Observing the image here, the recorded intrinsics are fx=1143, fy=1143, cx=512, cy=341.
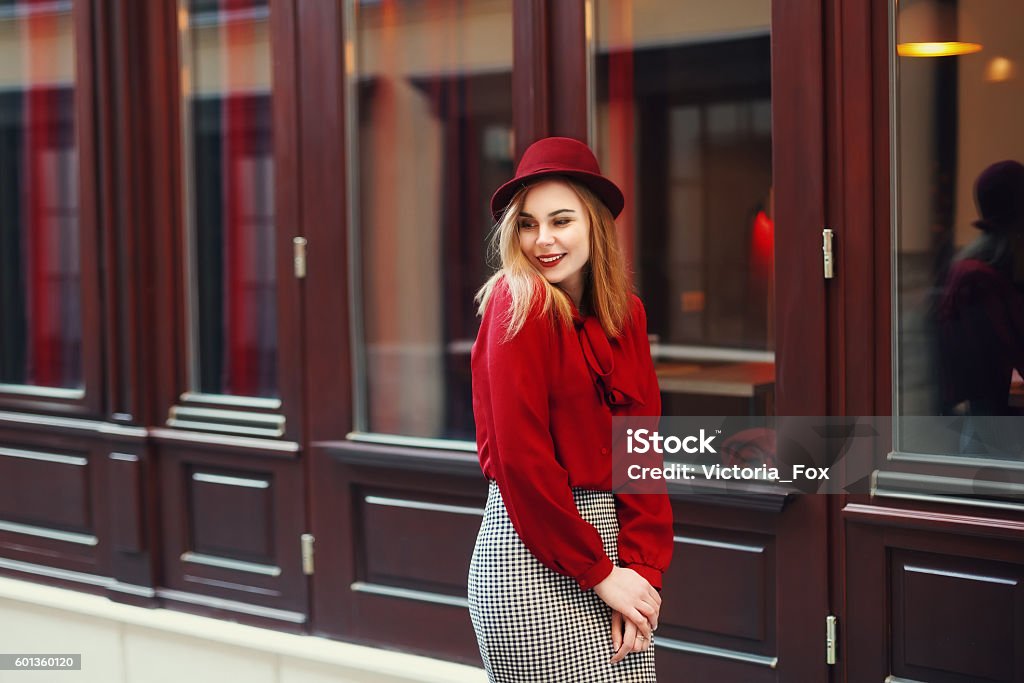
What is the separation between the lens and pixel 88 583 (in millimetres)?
4434

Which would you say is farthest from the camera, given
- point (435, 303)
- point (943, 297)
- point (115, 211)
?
point (115, 211)

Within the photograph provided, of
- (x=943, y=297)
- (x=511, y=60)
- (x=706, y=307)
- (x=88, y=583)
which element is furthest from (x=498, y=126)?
(x=706, y=307)

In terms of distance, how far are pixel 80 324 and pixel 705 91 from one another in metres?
3.65

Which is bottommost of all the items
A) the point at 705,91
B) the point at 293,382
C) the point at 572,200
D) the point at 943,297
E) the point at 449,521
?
the point at 449,521

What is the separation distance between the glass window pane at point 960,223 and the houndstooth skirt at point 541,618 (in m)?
1.16

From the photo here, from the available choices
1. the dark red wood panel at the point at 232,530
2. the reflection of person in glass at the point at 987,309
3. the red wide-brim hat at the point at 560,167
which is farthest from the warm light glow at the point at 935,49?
the dark red wood panel at the point at 232,530

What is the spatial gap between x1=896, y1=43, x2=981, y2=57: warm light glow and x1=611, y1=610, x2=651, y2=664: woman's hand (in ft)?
5.33

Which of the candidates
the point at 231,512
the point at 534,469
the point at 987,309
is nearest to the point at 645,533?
the point at 534,469

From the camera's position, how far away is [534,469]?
6.37 ft

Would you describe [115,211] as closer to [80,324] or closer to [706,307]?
[80,324]

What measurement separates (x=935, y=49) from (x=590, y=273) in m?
1.24

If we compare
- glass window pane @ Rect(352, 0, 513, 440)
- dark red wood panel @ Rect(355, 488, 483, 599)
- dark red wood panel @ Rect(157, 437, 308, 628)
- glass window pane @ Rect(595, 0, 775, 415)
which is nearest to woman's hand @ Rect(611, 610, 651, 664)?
dark red wood panel @ Rect(355, 488, 483, 599)

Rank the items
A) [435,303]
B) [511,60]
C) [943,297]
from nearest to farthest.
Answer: [943,297], [511,60], [435,303]

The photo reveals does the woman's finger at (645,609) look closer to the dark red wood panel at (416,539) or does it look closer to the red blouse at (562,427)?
the red blouse at (562,427)
